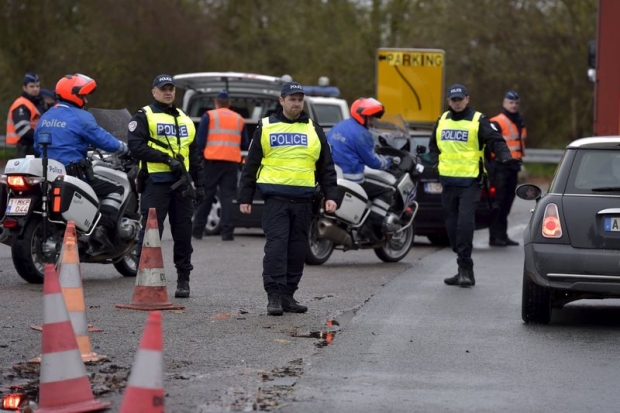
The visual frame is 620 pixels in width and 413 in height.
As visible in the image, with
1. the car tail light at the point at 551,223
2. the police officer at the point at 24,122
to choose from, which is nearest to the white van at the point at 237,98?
the police officer at the point at 24,122

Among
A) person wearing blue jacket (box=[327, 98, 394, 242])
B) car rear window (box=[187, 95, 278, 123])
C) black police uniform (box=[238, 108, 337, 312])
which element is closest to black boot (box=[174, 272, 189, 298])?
black police uniform (box=[238, 108, 337, 312])

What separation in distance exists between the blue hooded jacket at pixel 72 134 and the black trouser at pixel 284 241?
2.08m

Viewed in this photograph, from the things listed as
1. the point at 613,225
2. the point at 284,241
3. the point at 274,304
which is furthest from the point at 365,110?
the point at 613,225

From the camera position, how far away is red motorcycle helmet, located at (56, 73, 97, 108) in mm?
12016

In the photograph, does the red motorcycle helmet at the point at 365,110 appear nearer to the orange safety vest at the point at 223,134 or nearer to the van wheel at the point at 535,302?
the orange safety vest at the point at 223,134

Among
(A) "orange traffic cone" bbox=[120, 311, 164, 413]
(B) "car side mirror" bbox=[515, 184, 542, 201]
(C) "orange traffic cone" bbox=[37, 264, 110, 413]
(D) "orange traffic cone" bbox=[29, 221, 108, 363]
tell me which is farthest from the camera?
(B) "car side mirror" bbox=[515, 184, 542, 201]

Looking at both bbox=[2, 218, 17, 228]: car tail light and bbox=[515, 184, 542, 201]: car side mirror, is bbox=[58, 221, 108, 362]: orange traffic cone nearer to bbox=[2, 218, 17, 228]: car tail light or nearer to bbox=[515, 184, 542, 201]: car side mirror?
bbox=[2, 218, 17, 228]: car tail light

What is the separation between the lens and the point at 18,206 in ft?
37.9

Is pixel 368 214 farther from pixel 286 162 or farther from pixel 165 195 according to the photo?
pixel 286 162

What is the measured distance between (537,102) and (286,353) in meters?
32.3

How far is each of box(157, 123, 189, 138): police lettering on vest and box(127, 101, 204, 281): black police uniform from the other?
2.4 inches

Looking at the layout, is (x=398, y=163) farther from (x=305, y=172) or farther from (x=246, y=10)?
(x=246, y=10)

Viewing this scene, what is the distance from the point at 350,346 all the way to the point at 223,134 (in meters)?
9.11

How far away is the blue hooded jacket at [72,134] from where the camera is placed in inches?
469
